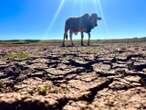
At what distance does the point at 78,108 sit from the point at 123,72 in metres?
2.65

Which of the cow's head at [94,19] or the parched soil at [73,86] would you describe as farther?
the cow's head at [94,19]

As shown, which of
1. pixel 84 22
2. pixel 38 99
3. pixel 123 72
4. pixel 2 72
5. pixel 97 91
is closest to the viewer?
pixel 38 99

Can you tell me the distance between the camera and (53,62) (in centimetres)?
909

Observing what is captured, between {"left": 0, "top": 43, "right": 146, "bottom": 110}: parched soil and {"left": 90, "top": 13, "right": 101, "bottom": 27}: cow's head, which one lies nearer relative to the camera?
{"left": 0, "top": 43, "right": 146, "bottom": 110}: parched soil

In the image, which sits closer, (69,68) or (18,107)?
(18,107)

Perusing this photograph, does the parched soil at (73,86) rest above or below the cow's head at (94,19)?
below

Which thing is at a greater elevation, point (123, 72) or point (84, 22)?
point (84, 22)

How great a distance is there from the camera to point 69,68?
311 inches

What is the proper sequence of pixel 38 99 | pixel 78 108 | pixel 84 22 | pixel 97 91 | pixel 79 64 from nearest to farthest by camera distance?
pixel 78 108, pixel 38 99, pixel 97 91, pixel 79 64, pixel 84 22

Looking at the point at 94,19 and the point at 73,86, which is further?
the point at 94,19

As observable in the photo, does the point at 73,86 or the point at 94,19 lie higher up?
the point at 94,19

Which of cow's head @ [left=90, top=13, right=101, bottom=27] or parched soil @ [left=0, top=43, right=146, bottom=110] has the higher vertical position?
cow's head @ [left=90, top=13, right=101, bottom=27]

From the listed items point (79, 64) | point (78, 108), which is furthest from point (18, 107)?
point (79, 64)

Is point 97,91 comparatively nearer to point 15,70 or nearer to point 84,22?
point 15,70
